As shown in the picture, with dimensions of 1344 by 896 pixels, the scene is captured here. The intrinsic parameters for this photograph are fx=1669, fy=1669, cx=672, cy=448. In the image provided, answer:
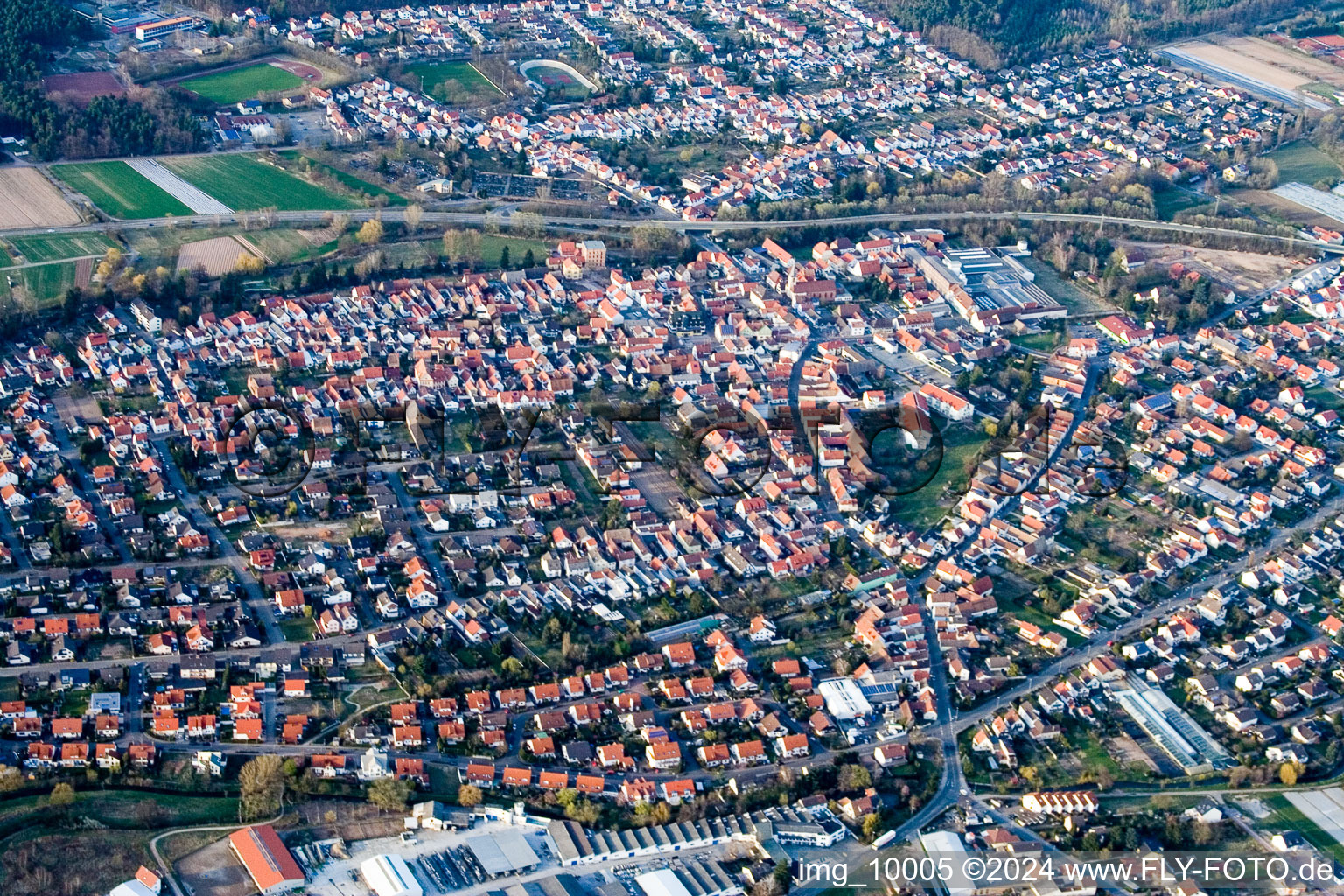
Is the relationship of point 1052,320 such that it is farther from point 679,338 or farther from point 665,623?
point 665,623

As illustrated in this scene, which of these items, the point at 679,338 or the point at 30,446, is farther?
the point at 679,338

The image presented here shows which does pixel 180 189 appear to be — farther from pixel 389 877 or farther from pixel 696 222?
pixel 389 877

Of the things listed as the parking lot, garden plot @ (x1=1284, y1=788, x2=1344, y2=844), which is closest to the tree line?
the parking lot

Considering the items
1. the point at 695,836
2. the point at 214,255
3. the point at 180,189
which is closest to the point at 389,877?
the point at 695,836

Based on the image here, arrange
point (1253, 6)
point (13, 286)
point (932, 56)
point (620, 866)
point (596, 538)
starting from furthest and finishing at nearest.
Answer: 1. point (1253, 6)
2. point (932, 56)
3. point (13, 286)
4. point (596, 538)
5. point (620, 866)

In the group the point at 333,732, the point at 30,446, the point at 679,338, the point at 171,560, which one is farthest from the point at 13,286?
the point at 333,732

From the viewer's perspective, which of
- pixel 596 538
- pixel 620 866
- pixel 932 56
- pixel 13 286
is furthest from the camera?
pixel 932 56

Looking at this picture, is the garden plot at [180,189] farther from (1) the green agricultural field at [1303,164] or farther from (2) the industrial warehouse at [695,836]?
(1) the green agricultural field at [1303,164]
